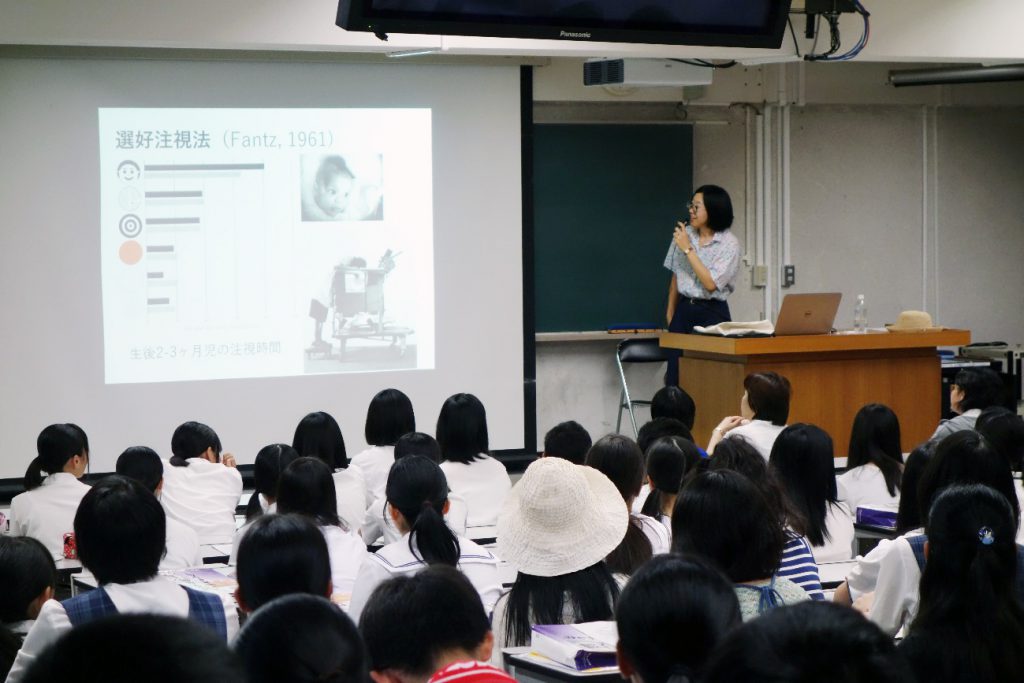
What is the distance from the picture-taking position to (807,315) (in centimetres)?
660

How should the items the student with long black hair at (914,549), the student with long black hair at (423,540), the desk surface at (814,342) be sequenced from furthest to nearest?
the desk surface at (814,342), the student with long black hair at (423,540), the student with long black hair at (914,549)

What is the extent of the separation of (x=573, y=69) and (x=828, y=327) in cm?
228

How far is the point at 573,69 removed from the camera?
25.4ft

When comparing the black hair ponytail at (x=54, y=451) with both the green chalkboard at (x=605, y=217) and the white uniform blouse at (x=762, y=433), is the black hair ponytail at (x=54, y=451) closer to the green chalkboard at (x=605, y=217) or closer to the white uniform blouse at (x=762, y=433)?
the white uniform blouse at (x=762, y=433)

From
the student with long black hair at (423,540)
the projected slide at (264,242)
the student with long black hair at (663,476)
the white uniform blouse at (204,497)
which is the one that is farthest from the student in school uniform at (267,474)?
the projected slide at (264,242)

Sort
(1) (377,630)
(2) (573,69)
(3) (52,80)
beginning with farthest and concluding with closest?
(2) (573,69) → (3) (52,80) → (1) (377,630)

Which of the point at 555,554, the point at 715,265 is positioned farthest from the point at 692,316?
the point at 555,554

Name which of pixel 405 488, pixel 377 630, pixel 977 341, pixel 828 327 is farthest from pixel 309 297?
pixel 377 630

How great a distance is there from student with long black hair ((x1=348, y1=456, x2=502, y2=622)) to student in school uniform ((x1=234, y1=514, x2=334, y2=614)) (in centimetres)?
52

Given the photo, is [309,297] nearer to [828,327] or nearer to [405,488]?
[828,327]

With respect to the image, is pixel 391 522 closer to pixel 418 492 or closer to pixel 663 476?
pixel 418 492

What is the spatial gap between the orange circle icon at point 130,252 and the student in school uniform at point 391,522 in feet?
9.15

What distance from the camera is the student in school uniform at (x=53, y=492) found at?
414cm

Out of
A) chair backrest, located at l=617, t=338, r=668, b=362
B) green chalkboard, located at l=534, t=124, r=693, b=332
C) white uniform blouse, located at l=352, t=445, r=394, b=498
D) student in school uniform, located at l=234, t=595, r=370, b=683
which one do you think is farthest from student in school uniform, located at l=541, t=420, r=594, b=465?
green chalkboard, located at l=534, t=124, r=693, b=332
